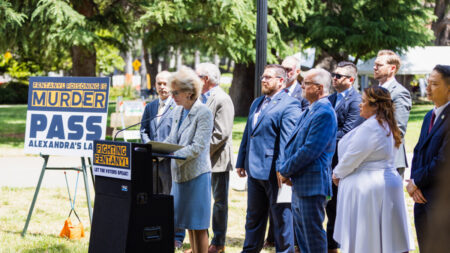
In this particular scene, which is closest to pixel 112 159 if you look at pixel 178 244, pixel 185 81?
pixel 185 81

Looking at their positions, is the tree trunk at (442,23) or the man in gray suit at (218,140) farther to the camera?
the tree trunk at (442,23)

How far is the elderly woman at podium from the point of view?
Result: 5039 millimetres

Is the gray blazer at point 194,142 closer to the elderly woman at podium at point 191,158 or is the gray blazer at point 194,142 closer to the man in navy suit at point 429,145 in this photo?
the elderly woman at podium at point 191,158

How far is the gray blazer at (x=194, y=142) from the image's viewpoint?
16.6ft

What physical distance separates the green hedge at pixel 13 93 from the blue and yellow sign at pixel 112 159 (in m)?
42.3

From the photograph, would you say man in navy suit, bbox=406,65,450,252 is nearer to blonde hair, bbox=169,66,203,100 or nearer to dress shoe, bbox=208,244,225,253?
blonde hair, bbox=169,66,203,100

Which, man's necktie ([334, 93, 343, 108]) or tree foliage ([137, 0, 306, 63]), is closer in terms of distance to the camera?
man's necktie ([334, 93, 343, 108])

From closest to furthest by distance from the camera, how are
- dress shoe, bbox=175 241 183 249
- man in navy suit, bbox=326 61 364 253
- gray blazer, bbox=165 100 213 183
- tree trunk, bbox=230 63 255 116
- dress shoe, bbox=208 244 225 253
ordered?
gray blazer, bbox=165 100 213 183
man in navy suit, bbox=326 61 364 253
dress shoe, bbox=208 244 225 253
dress shoe, bbox=175 241 183 249
tree trunk, bbox=230 63 255 116

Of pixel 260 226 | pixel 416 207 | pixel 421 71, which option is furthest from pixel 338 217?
pixel 421 71

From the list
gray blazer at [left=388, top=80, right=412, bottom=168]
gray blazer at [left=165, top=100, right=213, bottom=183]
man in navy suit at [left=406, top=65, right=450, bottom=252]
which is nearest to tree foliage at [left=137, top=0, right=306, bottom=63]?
gray blazer at [left=388, top=80, right=412, bottom=168]

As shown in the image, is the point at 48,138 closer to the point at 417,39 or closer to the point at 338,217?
the point at 338,217

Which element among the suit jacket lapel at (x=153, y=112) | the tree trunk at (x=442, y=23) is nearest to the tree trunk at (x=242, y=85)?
the tree trunk at (x=442, y=23)

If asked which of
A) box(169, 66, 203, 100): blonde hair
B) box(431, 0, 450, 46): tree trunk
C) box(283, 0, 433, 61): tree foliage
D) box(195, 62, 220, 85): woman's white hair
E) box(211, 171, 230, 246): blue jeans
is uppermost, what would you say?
box(431, 0, 450, 46): tree trunk

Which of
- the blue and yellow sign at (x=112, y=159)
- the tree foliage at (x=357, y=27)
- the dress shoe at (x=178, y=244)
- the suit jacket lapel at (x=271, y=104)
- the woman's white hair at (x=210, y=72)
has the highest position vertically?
the tree foliage at (x=357, y=27)
